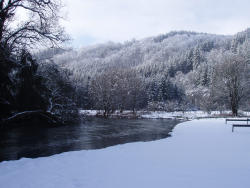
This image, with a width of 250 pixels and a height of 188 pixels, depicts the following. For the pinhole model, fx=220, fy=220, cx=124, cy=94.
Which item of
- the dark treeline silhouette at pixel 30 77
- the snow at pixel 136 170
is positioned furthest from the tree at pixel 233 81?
the snow at pixel 136 170

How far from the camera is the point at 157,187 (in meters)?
4.93

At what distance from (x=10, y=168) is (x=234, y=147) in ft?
28.2

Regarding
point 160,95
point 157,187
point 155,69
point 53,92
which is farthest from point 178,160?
point 155,69

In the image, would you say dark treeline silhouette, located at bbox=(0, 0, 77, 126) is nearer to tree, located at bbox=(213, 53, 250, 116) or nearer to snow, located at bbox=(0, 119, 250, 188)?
snow, located at bbox=(0, 119, 250, 188)

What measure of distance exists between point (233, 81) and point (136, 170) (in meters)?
33.7

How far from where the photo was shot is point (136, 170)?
20.7 feet

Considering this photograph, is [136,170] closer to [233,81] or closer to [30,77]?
[30,77]

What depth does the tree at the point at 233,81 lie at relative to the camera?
34.7 metres

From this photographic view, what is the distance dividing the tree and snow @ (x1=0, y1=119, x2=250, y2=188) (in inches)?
1137

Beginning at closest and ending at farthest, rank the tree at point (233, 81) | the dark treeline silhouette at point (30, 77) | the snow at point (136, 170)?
the snow at point (136, 170), the dark treeline silhouette at point (30, 77), the tree at point (233, 81)

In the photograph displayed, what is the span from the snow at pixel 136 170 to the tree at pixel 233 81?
2888cm

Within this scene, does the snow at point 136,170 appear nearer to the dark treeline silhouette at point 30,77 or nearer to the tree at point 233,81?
the dark treeline silhouette at point 30,77

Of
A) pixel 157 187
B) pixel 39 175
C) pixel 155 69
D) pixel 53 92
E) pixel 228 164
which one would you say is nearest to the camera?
pixel 157 187

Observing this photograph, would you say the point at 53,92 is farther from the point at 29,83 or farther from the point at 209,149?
the point at 209,149
